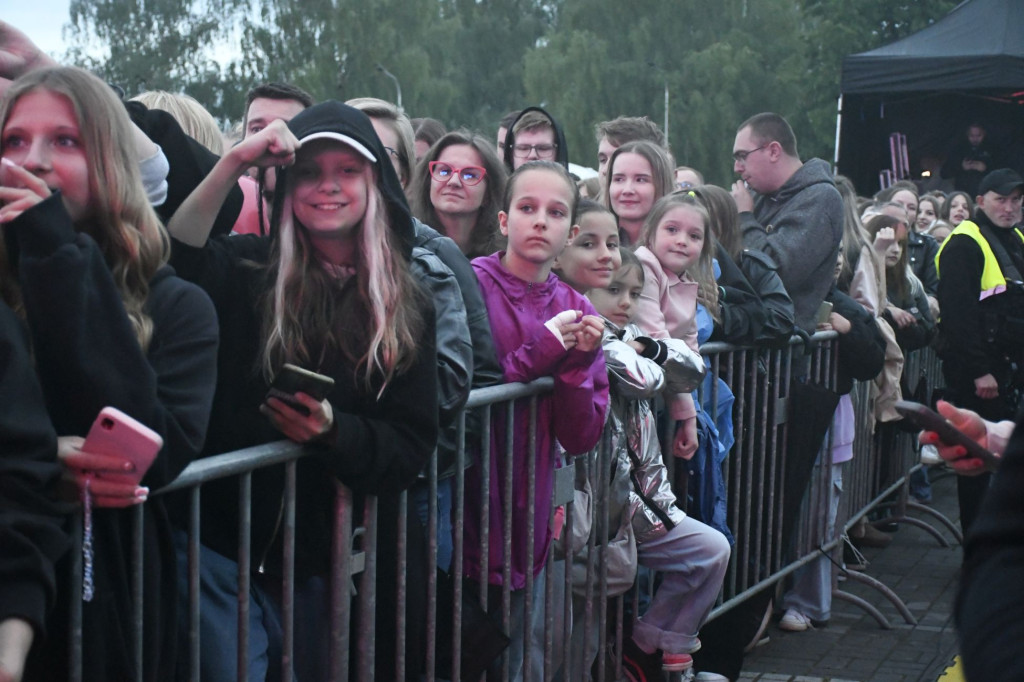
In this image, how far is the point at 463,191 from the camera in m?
4.39

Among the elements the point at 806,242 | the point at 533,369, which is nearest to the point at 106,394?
the point at 533,369

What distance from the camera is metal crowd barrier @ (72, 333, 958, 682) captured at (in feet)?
9.24

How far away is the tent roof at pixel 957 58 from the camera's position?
52.4 ft

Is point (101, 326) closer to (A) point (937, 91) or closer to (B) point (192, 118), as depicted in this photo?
(B) point (192, 118)

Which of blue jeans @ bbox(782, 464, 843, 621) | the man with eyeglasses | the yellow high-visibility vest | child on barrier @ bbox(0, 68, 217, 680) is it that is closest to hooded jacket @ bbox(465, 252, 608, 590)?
child on barrier @ bbox(0, 68, 217, 680)

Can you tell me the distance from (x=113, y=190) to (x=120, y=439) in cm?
59

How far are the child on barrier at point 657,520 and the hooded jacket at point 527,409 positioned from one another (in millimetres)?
484

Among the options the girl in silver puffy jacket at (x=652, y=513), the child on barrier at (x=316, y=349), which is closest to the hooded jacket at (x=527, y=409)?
the girl in silver puffy jacket at (x=652, y=513)

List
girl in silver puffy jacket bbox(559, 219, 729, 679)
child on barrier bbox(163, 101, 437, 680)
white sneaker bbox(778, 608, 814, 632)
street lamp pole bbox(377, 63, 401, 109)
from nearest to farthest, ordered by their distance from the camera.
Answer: child on barrier bbox(163, 101, 437, 680), girl in silver puffy jacket bbox(559, 219, 729, 679), white sneaker bbox(778, 608, 814, 632), street lamp pole bbox(377, 63, 401, 109)

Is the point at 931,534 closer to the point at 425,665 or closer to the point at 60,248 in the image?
the point at 425,665

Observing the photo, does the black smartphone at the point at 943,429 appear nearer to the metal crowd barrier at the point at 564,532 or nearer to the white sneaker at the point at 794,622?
the metal crowd barrier at the point at 564,532

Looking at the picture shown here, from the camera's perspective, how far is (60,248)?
2295 mm

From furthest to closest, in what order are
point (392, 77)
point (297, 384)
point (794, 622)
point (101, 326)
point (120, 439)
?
point (392, 77)
point (794, 622)
point (297, 384)
point (101, 326)
point (120, 439)

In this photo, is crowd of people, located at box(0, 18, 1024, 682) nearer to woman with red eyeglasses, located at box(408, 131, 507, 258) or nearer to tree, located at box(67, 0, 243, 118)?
woman with red eyeglasses, located at box(408, 131, 507, 258)
